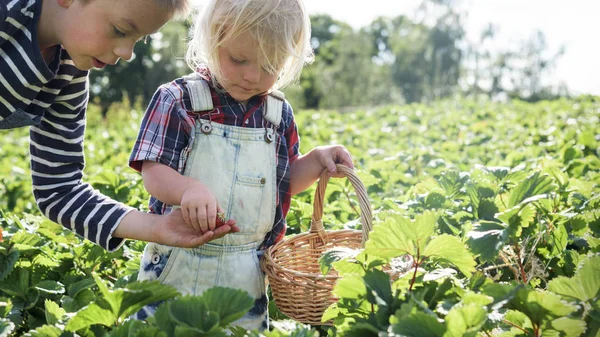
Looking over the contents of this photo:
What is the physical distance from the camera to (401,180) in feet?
12.5

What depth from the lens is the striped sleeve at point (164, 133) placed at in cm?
201

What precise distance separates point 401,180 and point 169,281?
206 cm

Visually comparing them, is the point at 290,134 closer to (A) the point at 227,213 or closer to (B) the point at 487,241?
(A) the point at 227,213

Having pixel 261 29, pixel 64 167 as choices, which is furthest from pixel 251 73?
pixel 64 167

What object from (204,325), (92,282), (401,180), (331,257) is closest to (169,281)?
(92,282)

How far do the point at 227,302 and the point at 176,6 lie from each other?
107 cm

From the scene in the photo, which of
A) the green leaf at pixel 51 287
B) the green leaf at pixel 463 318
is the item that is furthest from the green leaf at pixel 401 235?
the green leaf at pixel 51 287

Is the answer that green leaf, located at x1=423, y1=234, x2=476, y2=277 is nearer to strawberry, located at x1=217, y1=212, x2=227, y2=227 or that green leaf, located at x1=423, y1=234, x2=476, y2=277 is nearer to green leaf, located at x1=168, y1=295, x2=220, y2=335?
green leaf, located at x1=168, y1=295, x2=220, y2=335

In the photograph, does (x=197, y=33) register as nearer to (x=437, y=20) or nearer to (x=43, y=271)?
(x=43, y=271)

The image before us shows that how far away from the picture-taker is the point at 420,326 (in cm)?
116

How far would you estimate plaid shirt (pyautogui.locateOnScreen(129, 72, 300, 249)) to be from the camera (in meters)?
2.02

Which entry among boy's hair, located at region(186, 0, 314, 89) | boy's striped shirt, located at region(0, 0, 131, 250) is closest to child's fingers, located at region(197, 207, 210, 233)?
boy's striped shirt, located at region(0, 0, 131, 250)

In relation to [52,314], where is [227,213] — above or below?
above

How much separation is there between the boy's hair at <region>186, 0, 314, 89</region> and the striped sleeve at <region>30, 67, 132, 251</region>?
1.58 ft
